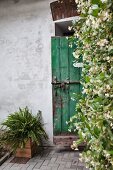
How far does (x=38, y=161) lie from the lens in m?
4.43

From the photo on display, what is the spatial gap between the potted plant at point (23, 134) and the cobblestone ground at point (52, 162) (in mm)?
218

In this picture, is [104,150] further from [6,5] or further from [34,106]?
[6,5]

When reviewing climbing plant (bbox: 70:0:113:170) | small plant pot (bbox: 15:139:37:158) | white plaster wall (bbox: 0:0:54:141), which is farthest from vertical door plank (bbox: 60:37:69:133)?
climbing plant (bbox: 70:0:113:170)

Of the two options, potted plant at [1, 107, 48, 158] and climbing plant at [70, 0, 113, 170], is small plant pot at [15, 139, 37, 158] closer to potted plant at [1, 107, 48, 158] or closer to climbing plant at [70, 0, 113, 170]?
potted plant at [1, 107, 48, 158]

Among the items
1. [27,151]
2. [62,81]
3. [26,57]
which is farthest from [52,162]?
[26,57]

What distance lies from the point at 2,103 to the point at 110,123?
3992 millimetres

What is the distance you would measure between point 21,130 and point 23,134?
0.33 ft

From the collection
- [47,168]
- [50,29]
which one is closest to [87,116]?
[47,168]

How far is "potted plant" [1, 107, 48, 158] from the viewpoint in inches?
177

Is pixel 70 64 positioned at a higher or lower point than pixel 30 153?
higher

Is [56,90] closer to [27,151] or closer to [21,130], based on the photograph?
[21,130]

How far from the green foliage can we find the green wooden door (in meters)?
0.36

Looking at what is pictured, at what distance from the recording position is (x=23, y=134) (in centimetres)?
455

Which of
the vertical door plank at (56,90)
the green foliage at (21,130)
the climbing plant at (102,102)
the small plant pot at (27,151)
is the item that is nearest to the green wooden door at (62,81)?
the vertical door plank at (56,90)
